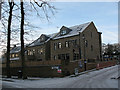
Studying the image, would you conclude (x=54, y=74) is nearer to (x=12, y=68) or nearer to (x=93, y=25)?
(x=12, y=68)

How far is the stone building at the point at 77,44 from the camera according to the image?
1459 inches

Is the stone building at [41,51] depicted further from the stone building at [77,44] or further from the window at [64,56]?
the window at [64,56]

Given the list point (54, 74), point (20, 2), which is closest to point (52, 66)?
point (54, 74)

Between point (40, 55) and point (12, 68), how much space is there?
14527 millimetres

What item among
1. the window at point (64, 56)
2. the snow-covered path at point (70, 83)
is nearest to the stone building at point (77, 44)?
the window at point (64, 56)

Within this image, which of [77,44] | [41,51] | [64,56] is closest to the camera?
A: [77,44]

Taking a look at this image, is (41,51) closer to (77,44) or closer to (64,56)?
(64,56)

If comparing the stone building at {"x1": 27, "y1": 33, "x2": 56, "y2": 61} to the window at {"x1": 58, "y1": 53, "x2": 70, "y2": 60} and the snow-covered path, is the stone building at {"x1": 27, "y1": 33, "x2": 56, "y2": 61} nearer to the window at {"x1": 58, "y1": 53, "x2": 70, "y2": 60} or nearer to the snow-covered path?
the window at {"x1": 58, "y1": 53, "x2": 70, "y2": 60}

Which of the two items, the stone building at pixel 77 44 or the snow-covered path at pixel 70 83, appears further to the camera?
the stone building at pixel 77 44

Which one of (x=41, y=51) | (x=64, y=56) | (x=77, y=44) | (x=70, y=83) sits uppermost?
(x=77, y=44)

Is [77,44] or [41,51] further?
[41,51]

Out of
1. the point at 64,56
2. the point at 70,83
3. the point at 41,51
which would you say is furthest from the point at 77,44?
the point at 70,83

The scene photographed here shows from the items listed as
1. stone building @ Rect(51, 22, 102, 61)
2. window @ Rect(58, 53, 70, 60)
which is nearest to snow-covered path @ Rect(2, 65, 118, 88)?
stone building @ Rect(51, 22, 102, 61)

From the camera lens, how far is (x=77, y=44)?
37156 millimetres
